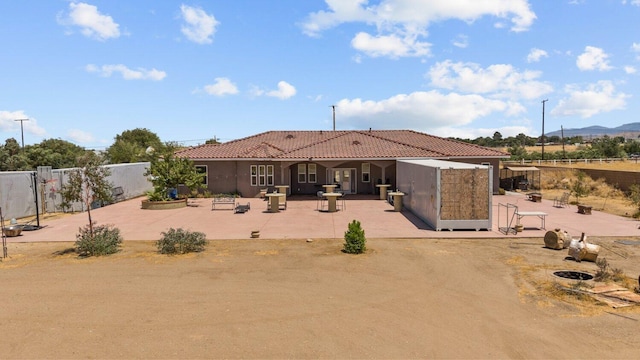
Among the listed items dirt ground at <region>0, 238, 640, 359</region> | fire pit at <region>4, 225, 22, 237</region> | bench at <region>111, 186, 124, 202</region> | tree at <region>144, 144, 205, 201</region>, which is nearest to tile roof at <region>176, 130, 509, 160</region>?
tree at <region>144, 144, 205, 201</region>

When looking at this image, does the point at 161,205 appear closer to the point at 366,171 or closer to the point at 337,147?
the point at 337,147

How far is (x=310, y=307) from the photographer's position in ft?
27.3

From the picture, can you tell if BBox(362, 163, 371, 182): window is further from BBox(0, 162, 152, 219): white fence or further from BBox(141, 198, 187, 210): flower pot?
BBox(0, 162, 152, 219): white fence

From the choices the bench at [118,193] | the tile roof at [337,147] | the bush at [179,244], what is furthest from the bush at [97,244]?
the tile roof at [337,147]

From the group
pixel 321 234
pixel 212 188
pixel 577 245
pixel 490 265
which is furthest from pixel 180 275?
pixel 212 188

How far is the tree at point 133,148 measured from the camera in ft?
148

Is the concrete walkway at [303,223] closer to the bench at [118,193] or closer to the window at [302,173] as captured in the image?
the bench at [118,193]

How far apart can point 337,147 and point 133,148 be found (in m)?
37.4

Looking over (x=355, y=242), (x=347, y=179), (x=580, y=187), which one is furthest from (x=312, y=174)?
(x=580, y=187)

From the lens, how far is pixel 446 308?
8242mm

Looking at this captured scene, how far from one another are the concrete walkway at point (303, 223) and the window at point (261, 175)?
5409mm

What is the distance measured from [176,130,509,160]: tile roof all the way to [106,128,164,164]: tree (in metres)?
5.38

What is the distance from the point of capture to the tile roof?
29.5 m

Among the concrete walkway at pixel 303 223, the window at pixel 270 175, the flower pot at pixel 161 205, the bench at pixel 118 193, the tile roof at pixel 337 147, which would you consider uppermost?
the tile roof at pixel 337 147
